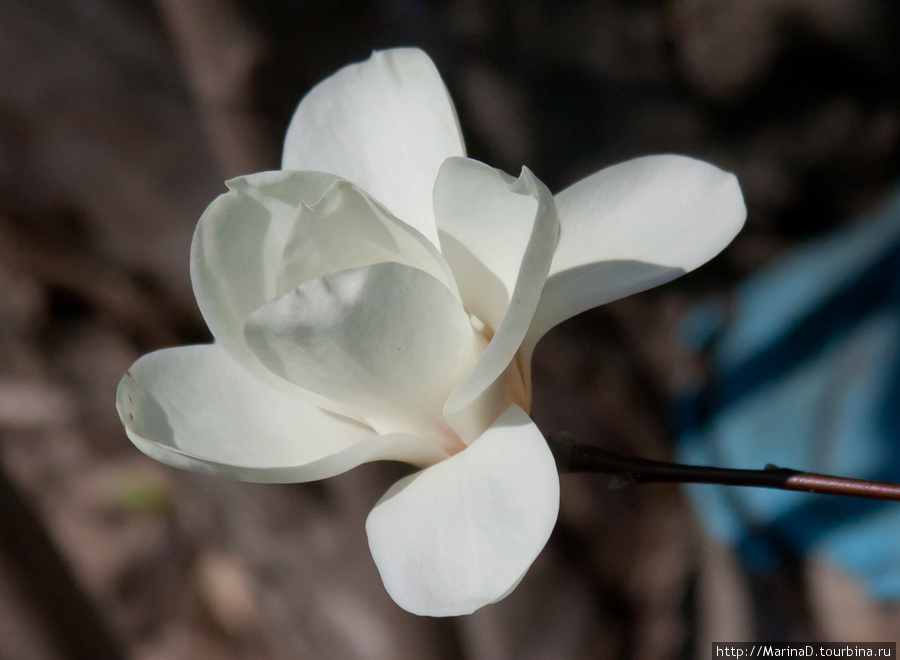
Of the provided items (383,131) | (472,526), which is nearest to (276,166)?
(383,131)

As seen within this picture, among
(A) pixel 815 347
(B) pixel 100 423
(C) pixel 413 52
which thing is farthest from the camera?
(B) pixel 100 423

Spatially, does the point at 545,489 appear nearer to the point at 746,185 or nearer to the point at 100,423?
the point at 746,185

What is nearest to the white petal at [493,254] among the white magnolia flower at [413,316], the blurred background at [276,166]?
the white magnolia flower at [413,316]

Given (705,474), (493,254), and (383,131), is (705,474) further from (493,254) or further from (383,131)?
(383,131)

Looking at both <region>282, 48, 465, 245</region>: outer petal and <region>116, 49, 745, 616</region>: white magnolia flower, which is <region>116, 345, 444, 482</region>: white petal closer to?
<region>116, 49, 745, 616</region>: white magnolia flower

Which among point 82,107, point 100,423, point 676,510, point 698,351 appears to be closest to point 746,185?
point 698,351

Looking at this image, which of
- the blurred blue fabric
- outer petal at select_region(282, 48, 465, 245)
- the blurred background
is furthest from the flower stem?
the blurred blue fabric

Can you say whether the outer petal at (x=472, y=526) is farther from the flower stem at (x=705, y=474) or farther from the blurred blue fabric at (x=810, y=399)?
the blurred blue fabric at (x=810, y=399)

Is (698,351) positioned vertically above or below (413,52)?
below
